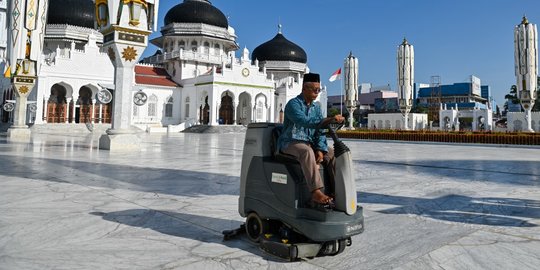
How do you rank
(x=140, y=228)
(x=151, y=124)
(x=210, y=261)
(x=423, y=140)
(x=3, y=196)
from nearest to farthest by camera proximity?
(x=210, y=261), (x=140, y=228), (x=3, y=196), (x=423, y=140), (x=151, y=124)

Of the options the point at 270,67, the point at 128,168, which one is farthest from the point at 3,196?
the point at 270,67

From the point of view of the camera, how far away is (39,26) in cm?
1842

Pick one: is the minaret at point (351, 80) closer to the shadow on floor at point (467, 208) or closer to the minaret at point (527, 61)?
the minaret at point (527, 61)

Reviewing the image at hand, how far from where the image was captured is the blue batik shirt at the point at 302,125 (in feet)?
8.08

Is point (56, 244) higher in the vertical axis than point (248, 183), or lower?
lower

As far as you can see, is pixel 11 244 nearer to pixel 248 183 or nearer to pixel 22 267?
pixel 22 267

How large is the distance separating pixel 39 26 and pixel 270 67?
A: 33844 mm

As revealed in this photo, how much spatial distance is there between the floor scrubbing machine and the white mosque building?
101 ft

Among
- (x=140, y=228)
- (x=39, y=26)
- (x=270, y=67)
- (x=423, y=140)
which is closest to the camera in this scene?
(x=140, y=228)

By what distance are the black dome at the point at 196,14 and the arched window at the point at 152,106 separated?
10.9 metres

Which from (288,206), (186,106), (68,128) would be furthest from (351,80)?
(288,206)

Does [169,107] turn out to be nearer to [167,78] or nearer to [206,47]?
[167,78]

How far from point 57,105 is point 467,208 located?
112 feet

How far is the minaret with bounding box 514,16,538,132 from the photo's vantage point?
24.1 m
